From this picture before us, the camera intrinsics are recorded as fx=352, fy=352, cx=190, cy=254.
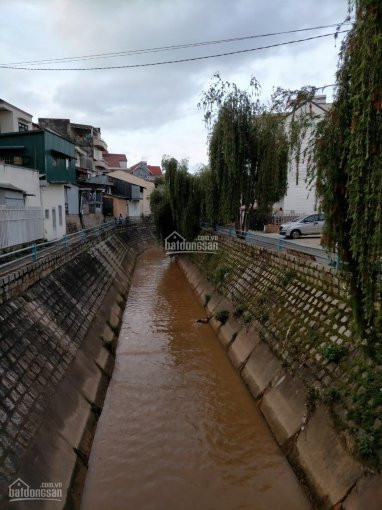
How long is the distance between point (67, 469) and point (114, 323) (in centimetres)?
829

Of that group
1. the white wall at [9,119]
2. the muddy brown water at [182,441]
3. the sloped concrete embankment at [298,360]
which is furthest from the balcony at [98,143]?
the muddy brown water at [182,441]

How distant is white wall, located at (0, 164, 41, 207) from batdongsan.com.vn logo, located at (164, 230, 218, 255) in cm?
1034

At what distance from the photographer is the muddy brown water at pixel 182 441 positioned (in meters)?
6.09

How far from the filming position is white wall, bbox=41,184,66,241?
21281 millimetres

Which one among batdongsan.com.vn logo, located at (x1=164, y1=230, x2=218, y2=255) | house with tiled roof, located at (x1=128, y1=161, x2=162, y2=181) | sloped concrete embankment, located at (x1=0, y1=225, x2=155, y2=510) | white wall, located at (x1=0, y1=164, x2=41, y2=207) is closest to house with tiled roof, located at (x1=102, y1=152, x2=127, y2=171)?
house with tiled roof, located at (x1=128, y1=161, x2=162, y2=181)

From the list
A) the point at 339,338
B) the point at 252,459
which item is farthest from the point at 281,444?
the point at 339,338

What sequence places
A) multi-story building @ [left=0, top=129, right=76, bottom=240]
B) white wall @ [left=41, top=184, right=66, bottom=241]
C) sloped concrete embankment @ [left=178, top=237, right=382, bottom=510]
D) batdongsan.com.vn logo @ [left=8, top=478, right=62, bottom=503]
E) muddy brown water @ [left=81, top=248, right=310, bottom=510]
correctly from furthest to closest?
multi-story building @ [left=0, top=129, right=76, bottom=240], white wall @ [left=41, top=184, right=66, bottom=241], muddy brown water @ [left=81, top=248, right=310, bottom=510], sloped concrete embankment @ [left=178, top=237, right=382, bottom=510], batdongsan.com.vn logo @ [left=8, top=478, right=62, bottom=503]

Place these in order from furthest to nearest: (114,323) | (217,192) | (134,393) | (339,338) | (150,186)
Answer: (150,186) → (217,192) → (114,323) → (134,393) → (339,338)

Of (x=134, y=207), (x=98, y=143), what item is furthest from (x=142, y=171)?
(x=134, y=207)

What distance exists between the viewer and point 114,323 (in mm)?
14328

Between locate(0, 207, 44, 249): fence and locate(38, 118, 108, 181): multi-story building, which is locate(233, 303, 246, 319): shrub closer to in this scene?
locate(0, 207, 44, 249): fence

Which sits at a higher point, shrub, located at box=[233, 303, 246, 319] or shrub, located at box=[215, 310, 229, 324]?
shrub, located at box=[233, 303, 246, 319]

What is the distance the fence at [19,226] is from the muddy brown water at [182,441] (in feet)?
18.4

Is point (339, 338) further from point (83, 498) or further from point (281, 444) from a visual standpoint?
point (83, 498)
